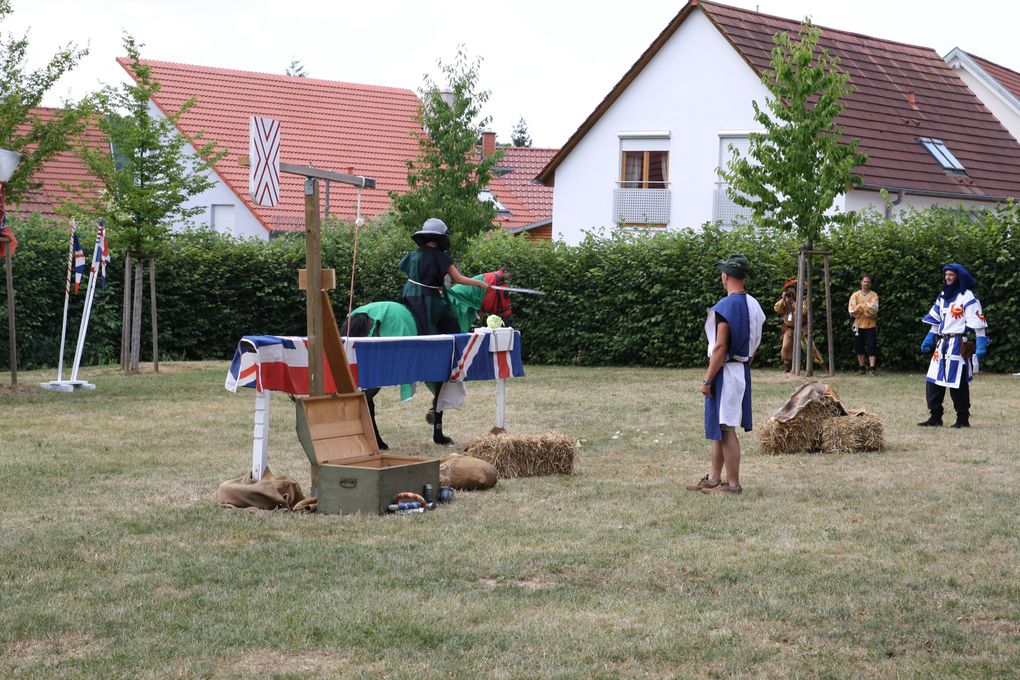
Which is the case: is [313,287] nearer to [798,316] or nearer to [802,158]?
[798,316]

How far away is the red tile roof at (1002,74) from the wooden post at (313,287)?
1300 inches

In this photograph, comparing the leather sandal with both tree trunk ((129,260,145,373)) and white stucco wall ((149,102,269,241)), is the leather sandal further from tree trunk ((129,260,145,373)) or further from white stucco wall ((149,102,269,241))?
white stucco wall ((149,102,269,241))

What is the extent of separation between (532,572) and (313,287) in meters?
2.90

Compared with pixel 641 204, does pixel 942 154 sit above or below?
above

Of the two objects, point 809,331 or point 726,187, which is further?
point 726,187

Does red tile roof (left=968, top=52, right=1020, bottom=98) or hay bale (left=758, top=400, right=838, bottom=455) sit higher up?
red tile roof (left=968, top=52, right=1020, bottom=98)

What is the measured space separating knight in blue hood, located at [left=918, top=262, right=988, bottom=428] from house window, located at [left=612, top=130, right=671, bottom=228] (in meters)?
20.0

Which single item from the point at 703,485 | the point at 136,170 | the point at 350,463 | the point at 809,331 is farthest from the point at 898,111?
the point at 350,463

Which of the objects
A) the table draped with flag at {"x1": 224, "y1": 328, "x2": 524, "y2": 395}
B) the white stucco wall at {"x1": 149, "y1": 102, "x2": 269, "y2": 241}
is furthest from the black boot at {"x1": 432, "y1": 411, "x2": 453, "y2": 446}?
the white stucco wall at {"x1": 149, "y1": 102, "x2": 269, "y2": 241}

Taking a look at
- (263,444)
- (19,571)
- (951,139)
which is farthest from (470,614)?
(951,139)

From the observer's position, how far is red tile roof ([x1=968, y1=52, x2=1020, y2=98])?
1484 inches

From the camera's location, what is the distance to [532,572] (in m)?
6.71

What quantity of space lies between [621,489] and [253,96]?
32576 mm

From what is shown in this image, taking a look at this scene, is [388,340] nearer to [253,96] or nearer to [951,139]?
[951,139]
